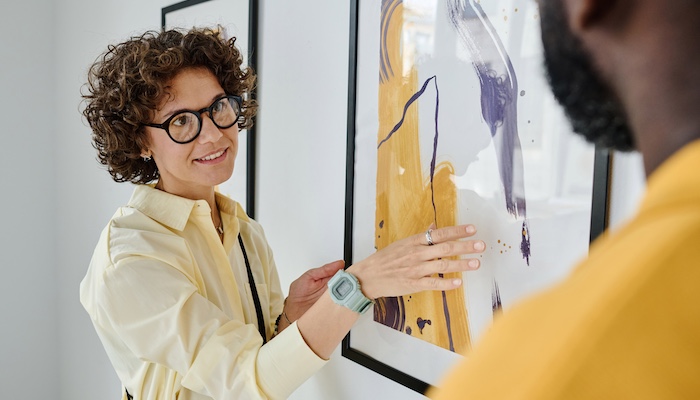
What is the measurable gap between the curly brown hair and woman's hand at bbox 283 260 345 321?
1.42 ft

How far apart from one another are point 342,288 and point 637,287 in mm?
826

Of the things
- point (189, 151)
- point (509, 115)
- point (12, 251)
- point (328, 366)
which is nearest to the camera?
point (509, 115)

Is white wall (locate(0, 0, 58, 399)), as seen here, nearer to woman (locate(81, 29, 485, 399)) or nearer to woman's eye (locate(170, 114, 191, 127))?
woman (locate(81, 29, 485, 399))

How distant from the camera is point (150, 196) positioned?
116cm

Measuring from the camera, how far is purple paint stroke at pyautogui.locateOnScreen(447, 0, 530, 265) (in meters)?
0.86

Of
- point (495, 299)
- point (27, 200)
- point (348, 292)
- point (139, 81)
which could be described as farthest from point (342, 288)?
point (27, 200)

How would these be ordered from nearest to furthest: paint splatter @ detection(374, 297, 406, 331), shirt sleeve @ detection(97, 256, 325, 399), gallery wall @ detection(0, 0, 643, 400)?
shirt sleeve @ detection(97, 256, 325, 399) → paint splatter @ detection(374, 297, 406, 331) → gallery wall @ detection(0, 0, 643, 400)

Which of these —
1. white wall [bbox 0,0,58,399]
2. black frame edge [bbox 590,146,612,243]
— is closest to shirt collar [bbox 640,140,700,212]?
black frame edge [bbox 590,146,612,243]

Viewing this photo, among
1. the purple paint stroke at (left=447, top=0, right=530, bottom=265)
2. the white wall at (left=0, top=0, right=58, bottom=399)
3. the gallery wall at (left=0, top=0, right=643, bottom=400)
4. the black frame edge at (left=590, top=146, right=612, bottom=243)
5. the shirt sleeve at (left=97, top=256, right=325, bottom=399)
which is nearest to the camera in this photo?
the black frame edge at (left=590, top=146, right=612, bottom=243)

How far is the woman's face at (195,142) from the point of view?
1.12 m

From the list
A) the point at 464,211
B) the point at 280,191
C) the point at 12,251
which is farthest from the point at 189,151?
the point at 12,251

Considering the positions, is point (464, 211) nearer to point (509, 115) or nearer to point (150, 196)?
point (509, 115)

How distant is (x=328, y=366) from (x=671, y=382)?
1203mm

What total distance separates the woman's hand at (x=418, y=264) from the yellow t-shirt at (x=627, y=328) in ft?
2.35
